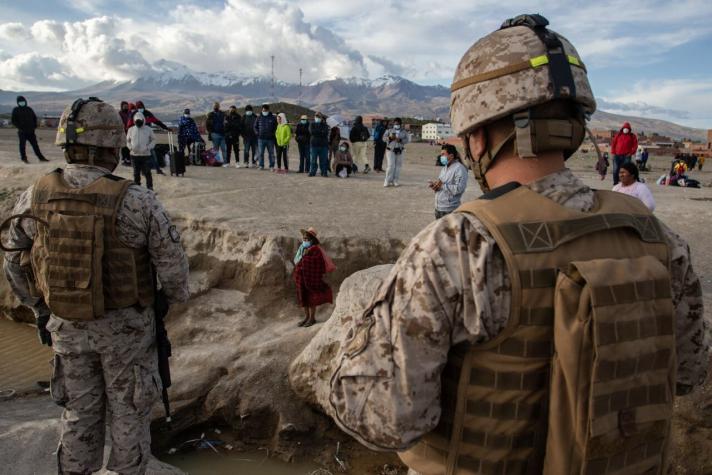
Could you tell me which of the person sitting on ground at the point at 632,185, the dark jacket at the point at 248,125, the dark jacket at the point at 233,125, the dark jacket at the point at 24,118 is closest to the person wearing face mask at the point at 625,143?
the person sitting on ground at the point at 632,185

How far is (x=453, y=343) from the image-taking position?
4.22ft

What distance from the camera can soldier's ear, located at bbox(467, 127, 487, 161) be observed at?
4.90 ft

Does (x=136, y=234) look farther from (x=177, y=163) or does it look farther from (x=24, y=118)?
(x=24, y=118)

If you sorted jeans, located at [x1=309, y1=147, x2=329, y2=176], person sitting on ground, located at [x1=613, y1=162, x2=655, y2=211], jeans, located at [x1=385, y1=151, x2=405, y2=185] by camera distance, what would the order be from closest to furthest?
1. person sitting on ground, located at [x1=613, y1=162, x2=655, y2=211]
2. jeans, located at [x1=385, y1=151, x2=405, y2=185]
3. jeans, located at [x1=309, y1=147, x2=329, y2=176]

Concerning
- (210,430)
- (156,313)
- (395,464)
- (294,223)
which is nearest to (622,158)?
(294,223)

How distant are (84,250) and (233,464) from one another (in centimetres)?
264

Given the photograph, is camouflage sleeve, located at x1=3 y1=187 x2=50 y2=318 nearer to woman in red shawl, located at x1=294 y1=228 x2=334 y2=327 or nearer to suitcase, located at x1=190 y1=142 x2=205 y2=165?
woman in red shawl, located at x1=294 y1=228 x2=334 y2=327

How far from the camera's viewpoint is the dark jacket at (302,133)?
1280 cm

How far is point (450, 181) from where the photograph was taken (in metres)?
6.42

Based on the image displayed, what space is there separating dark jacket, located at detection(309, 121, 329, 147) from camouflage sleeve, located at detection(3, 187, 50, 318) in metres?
9.06

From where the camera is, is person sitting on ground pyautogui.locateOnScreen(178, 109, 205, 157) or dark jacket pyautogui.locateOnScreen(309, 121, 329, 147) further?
person sitting on ground pyautogui.locateOnScreen(178, 109, 205, 157)

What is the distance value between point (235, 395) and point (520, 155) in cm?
428

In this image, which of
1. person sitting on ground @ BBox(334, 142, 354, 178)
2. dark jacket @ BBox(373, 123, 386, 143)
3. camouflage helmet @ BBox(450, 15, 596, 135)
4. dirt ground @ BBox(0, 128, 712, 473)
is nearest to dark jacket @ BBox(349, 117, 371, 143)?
dark jacket @ BBox(373, 123, 386, 143)

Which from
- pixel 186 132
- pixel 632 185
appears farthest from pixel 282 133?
pixel 632 185
